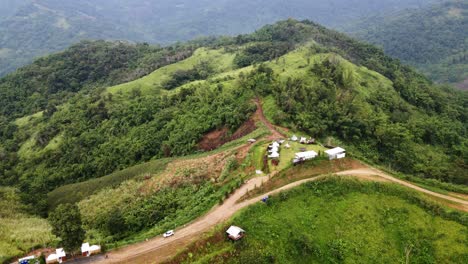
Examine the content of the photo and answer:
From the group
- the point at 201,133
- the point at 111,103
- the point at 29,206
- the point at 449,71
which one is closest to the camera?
the point at 29,206

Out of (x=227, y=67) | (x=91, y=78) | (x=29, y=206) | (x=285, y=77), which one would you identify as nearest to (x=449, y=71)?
(x=227, y=67)

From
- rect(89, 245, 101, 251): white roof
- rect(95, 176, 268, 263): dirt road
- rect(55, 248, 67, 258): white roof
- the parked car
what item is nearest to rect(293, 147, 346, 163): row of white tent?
rect(95, 176, 268, 263): dirt road

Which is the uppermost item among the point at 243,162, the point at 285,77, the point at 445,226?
the point at 285,77

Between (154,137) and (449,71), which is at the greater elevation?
(154,137)

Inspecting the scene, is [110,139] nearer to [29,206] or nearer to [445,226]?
[29,206]

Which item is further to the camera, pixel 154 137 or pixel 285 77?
pixel 285 77

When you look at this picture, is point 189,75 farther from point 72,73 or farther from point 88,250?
point 88,250

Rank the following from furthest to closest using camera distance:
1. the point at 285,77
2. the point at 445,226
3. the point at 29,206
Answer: the point at 285,77, the point at 29,206, the point at 445,226
